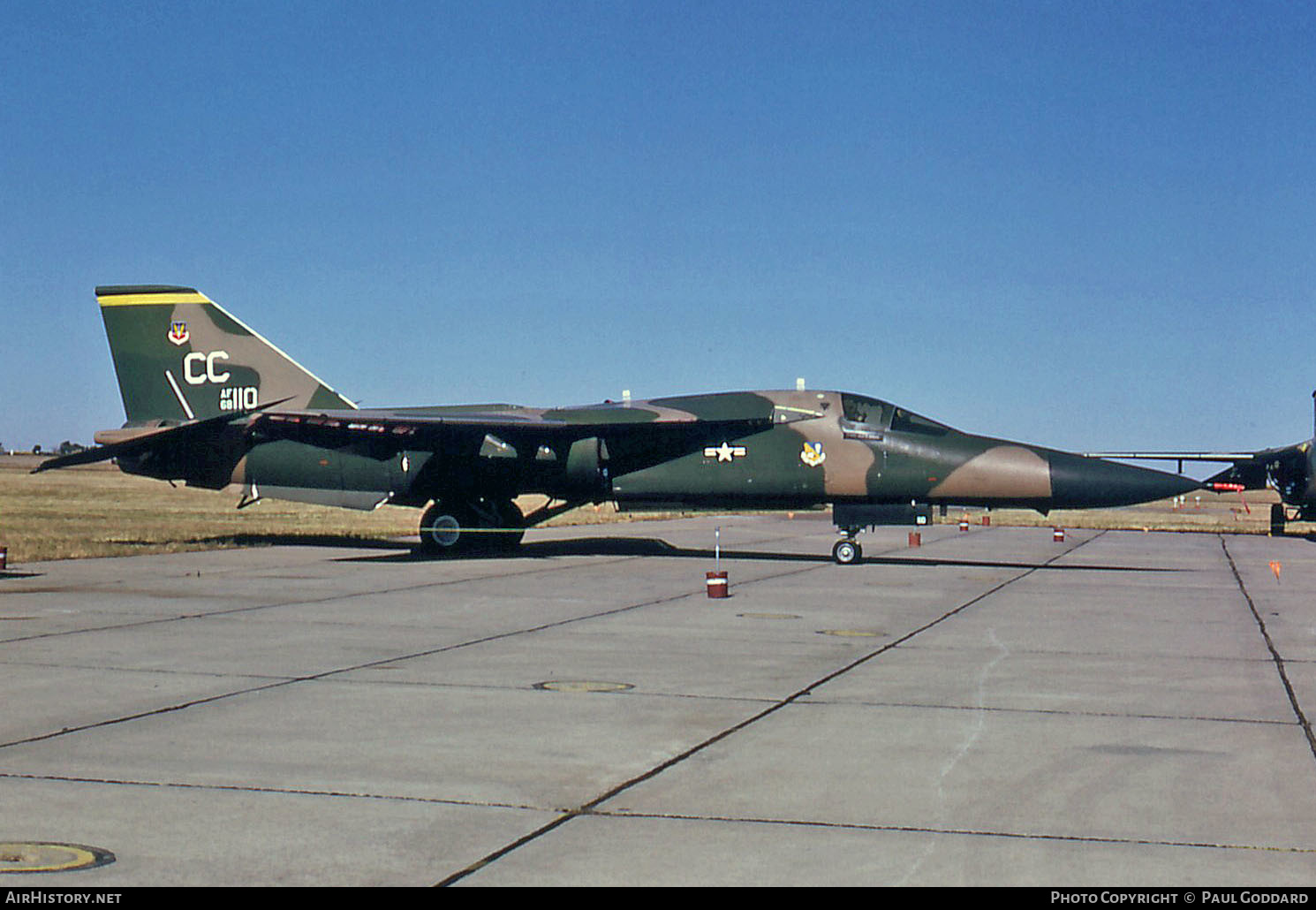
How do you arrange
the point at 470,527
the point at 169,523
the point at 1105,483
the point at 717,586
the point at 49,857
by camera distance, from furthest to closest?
1. the point at 169,523
2. the point at 470,527
3. the point at 1105,483
4. the point at 717,586
5. the point at 49,857

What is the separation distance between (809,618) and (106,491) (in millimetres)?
48623

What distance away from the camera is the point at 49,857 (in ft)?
15.0

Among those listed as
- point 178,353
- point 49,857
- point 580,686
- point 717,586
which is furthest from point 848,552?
point 49,857

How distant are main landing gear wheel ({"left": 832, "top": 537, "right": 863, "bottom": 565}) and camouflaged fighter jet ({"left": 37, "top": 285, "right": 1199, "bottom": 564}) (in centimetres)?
3

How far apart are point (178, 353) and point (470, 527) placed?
232 inches

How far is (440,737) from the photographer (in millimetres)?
6852

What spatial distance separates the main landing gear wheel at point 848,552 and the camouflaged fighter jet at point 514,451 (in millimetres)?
26

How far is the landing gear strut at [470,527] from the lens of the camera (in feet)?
71.6

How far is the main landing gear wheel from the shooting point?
819 inches

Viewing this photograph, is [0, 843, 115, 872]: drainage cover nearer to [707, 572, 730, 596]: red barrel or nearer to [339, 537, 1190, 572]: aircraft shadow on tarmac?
[707, 572, 730, 596]: red barrel

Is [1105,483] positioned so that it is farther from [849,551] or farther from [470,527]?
[470,527]

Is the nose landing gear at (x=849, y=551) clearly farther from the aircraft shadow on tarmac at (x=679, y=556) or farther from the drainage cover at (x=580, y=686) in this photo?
the drainage cover at (x=580, y=686)

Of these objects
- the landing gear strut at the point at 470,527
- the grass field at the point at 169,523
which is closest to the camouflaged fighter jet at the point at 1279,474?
the grass field at the point at 169,523

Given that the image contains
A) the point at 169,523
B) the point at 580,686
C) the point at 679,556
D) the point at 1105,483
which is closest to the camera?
the point at 580,686
